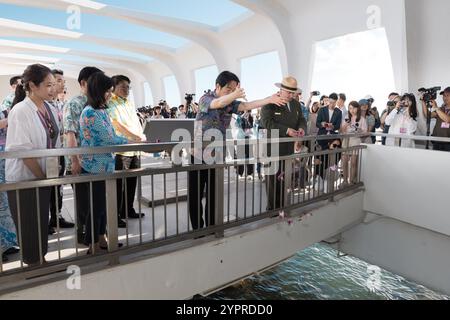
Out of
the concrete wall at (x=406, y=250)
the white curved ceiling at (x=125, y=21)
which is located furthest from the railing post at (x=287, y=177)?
the white curved ceiling at (x=125, y=21)

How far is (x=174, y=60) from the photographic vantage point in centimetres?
1706

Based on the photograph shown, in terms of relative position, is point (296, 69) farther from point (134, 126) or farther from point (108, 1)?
point (134, 126)

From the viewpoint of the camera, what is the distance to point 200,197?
2664 mm

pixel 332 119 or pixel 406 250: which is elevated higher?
pixel 332 119

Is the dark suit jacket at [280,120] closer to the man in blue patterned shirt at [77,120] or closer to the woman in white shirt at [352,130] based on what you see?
the woman in white shirt at [352,130]

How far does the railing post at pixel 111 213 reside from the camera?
6.96ft

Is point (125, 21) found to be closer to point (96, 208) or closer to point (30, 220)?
point (96, 208)

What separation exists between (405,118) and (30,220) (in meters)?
5.09

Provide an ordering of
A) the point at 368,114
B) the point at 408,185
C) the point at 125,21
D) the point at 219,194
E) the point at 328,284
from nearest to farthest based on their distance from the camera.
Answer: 1. the point at 219,194
2. the point at 408,185
3. the point at 328,284
4. the point at 368,114
5. the point at 125,21

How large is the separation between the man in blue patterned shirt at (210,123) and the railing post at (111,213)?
65 centimetres

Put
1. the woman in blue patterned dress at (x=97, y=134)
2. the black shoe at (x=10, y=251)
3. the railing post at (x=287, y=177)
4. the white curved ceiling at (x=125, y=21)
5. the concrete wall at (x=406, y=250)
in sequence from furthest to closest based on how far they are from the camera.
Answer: the white curved ceiling at (x=125, y=21)
the concrete wall at (x=406, y=250)
the railing post at (x=287, y=177)
the black shoe at (x=10, y=251)
the woman in blue patterned dress at (x=97, y=134)

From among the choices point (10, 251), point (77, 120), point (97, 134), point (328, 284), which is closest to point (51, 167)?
point (97, 134)

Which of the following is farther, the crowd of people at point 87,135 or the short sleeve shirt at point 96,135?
the short sleeve shirt at point 96,135

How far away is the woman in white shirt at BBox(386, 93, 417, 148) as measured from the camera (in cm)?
508
